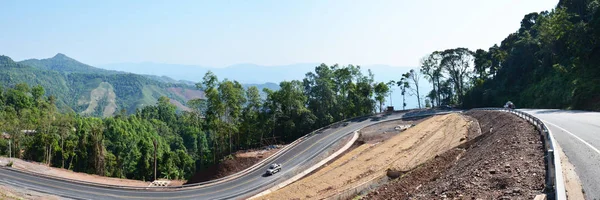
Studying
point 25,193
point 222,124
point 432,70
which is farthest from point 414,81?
point 25,193

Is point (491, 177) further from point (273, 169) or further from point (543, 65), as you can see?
point (543, 65)

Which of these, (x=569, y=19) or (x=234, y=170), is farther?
(x=569, y=19)

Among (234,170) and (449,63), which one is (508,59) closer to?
(449,63)

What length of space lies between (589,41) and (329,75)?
37.8 m

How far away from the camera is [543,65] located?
181 ft

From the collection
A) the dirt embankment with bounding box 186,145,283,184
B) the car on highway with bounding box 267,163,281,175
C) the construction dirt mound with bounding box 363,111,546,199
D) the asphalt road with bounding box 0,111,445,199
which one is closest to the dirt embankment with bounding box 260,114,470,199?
the asphalt road with bounding box 0,111,445,199

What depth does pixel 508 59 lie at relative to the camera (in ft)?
212

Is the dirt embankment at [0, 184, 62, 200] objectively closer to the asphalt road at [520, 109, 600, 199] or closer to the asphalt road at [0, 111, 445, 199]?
the asphalt road at [0, 111, 445, 199]

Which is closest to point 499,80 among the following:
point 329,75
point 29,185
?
point 329,75

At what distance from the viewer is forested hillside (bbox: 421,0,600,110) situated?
42.6 meters

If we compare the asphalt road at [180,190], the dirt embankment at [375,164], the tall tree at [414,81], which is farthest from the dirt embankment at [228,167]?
the tall tree at [414,81]

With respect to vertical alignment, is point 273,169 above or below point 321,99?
below

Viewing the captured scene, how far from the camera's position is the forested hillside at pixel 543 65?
4256 cm

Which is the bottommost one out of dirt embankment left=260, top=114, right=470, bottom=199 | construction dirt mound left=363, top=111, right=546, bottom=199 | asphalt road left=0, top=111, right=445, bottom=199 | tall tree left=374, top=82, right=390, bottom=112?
asphalt road left=0, top=111, right=445, bottom=199
